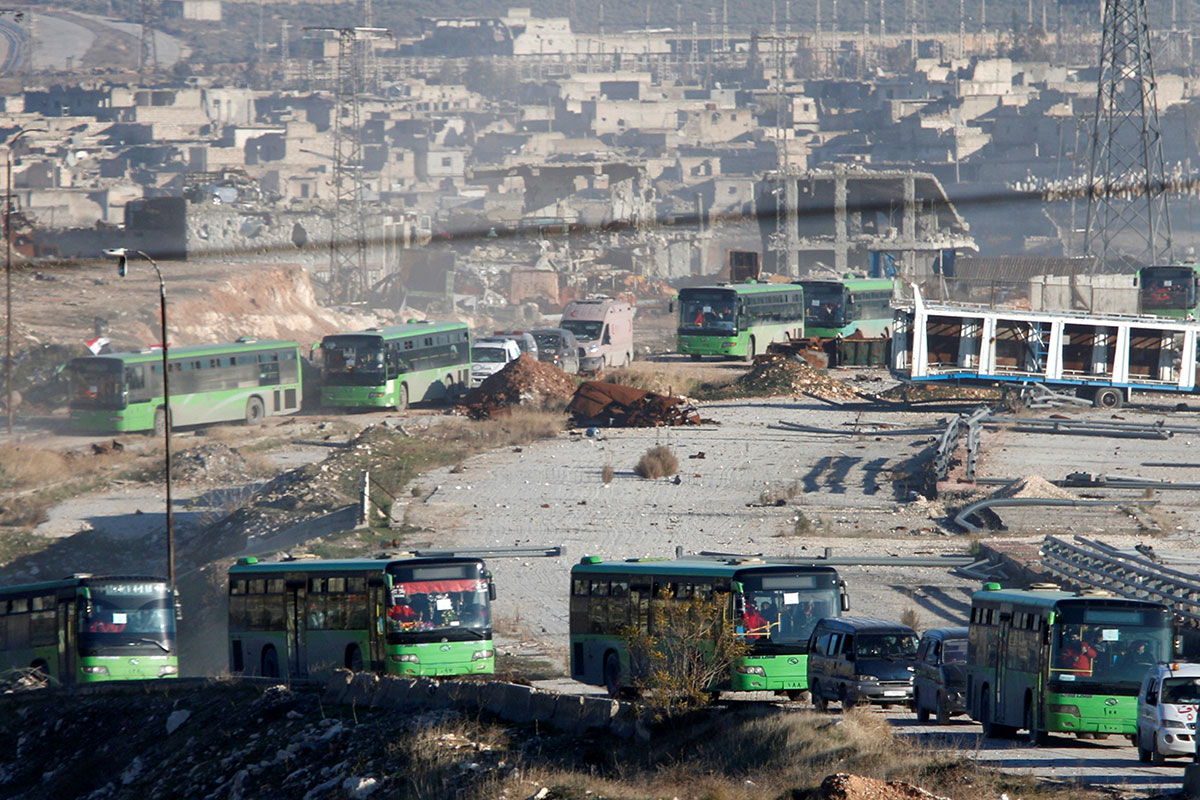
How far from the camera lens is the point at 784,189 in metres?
89.9

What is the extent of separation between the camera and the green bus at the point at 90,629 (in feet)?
77.9

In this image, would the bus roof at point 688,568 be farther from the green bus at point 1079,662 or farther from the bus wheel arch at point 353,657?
the green bus at point 1079,662

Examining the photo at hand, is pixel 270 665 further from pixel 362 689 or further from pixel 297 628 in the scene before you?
pixel 362 689

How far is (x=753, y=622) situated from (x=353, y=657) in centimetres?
577

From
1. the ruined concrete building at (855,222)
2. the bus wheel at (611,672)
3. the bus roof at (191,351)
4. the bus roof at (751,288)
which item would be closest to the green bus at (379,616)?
the bus wheel at (611,672)

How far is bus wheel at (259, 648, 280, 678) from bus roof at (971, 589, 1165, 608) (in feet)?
33.3

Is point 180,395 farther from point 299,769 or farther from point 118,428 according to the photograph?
point 299,769

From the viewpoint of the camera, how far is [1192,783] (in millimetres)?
12172

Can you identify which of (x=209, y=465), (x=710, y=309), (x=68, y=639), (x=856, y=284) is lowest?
(x=209, y=465)

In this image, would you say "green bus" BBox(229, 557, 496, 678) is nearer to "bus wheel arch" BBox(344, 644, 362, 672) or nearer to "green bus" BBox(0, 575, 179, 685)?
"bus wheel arch" BBox(344, 644, 362, 672)

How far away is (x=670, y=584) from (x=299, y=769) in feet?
16.5

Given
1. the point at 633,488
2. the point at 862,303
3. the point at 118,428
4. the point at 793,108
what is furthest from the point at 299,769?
the point at 793,108

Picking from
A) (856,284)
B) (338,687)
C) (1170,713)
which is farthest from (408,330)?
(1170,713)

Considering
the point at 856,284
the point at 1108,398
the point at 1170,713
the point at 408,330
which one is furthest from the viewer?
the point at 856,284
